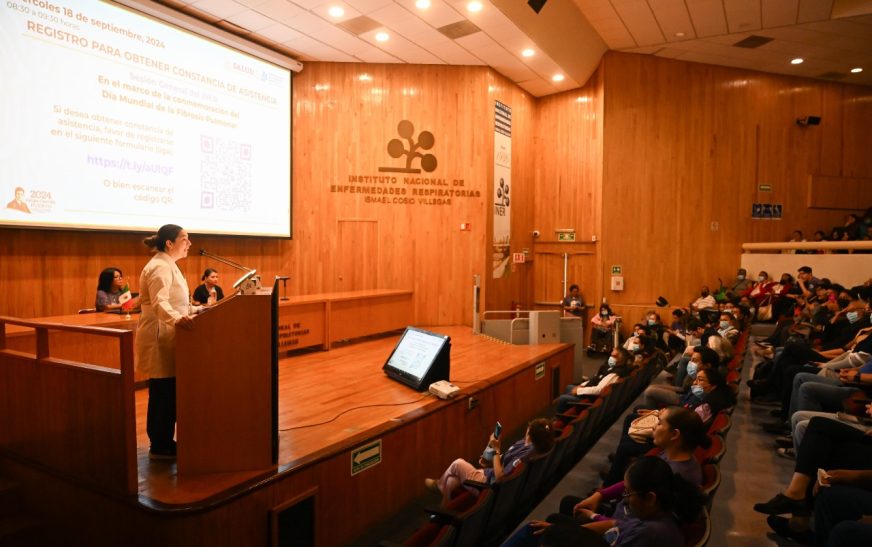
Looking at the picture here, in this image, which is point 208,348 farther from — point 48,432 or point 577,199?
point 577,199

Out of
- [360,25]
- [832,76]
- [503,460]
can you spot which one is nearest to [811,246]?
[832,76]

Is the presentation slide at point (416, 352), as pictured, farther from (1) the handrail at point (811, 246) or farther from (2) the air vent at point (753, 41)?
(2) the air vent at point (753, 41)

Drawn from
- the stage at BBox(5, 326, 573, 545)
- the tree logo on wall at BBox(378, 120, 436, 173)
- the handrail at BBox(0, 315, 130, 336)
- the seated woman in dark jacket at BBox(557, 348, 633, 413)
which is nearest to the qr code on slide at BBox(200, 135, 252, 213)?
the tree logo on wall at BBox(378, 120, 436, 173)

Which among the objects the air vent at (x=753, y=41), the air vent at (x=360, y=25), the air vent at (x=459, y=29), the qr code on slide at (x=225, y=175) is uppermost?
the air vent at (x=753, y=41)

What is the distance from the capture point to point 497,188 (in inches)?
317

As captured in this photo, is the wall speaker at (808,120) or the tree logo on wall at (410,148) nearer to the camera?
the tree logo on wall at (410,148)

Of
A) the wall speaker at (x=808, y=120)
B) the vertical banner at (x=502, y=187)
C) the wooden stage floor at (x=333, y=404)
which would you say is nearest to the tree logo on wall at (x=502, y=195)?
the vertical banner at (x=502, y=187)

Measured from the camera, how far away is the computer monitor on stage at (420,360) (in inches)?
159

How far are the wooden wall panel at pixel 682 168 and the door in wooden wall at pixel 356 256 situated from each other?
12.6 feet

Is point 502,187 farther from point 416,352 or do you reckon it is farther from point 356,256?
point 416,352

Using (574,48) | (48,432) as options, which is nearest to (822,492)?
(48,432)

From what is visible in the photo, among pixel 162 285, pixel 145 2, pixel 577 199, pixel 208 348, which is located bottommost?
pixel 208 348

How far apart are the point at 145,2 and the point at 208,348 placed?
14.4 ft

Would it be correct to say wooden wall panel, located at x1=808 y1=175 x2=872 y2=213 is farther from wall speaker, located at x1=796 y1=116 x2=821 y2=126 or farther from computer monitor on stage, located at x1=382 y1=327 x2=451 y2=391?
computer monitor on stage, located at x1=382 y1=327 x2=451 y2=391
